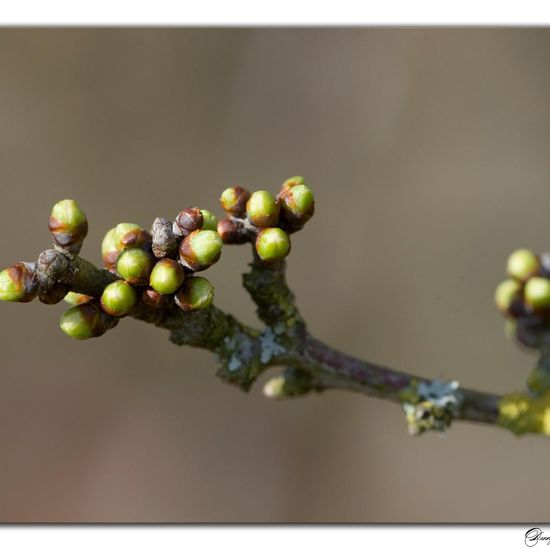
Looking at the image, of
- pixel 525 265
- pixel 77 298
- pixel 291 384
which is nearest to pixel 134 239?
pixel 77 298

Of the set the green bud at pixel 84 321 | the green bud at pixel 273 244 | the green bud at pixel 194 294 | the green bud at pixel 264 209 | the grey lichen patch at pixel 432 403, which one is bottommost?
the grey lichen patch at pixel 432 403

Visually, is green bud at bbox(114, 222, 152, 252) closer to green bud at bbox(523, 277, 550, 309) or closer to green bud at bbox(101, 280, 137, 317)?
green bud at bbox(101, 280, 137, 317)

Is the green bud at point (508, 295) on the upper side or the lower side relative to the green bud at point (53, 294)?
upper

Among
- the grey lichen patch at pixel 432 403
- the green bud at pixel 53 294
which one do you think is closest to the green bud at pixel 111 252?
the green bud at pixel 53 294

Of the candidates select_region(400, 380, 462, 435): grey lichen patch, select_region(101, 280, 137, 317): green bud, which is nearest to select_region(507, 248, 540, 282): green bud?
select_region(400, 380, 462, 435): grey lichen patch

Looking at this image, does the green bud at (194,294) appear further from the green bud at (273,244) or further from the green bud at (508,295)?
the green bud at (508,295)

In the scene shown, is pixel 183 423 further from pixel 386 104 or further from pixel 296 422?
pixel 386 104
